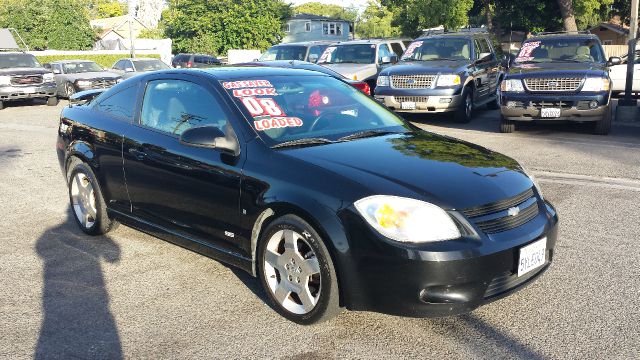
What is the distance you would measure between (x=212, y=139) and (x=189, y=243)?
0.90 metres

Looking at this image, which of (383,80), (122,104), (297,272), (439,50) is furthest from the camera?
(439,50)

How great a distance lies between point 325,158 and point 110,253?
239 centimetres

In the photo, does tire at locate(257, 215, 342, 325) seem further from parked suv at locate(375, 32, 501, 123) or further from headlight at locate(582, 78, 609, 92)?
parked suv at locate(375, 32, 501, 123)

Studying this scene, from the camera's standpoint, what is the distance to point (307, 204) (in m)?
3.60

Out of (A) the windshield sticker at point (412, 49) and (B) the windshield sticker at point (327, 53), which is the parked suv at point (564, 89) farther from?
(B) the windshield sticker at point (327, 53)

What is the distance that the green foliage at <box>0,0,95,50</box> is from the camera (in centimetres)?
5262

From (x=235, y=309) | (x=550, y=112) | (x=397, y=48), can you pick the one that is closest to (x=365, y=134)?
(x=235, y=309)

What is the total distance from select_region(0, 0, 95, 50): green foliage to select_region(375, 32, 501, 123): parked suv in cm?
4668

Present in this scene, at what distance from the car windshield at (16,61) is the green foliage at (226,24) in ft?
91.2

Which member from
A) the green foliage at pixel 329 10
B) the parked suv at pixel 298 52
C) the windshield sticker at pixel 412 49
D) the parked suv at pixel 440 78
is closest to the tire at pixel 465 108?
the parked suv at pixel 440 78

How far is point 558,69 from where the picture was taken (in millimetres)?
11008

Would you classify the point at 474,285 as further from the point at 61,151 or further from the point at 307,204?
the point at 61,151

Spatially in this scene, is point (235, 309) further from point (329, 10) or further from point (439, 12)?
point (329, 10)

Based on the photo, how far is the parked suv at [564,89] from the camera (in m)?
10.5
